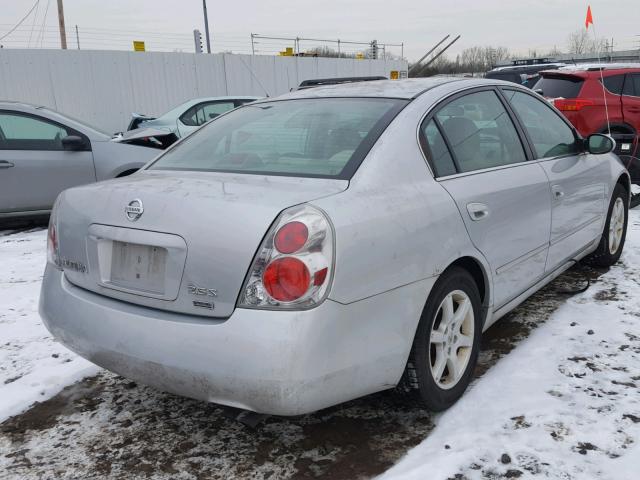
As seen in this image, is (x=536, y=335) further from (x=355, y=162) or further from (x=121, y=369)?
(x=121, y=369)

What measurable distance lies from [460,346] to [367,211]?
3.22 feet

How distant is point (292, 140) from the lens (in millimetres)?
2881

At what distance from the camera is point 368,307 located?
220 centimetres

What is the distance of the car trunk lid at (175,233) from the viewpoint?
2.12 metres

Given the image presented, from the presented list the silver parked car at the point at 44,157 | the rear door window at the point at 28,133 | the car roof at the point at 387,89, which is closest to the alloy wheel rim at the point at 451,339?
the car roof at the point at 387,89

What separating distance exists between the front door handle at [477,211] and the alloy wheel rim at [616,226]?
2.33 metres

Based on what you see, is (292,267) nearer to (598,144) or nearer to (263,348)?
(263,348)

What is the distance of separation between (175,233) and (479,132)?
5.95ft

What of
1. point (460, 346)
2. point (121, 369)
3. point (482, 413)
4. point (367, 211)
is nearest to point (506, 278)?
point (460, 346)

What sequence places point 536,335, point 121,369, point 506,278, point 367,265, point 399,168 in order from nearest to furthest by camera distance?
1. point 367,265
2. point 121,369
3. point 399,168
4. point 506,278
5. point 536,335

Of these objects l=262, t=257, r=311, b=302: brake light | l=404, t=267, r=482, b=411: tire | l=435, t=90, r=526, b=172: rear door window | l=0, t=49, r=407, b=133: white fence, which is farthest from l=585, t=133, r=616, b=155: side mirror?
l=0, t=49, r=407, b=133: white fence

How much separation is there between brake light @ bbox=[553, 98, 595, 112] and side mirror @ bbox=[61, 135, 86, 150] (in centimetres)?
651

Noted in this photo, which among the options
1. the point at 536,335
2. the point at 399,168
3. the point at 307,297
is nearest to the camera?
the point at 307,297

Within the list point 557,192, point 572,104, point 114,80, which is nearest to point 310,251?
point 557,192
